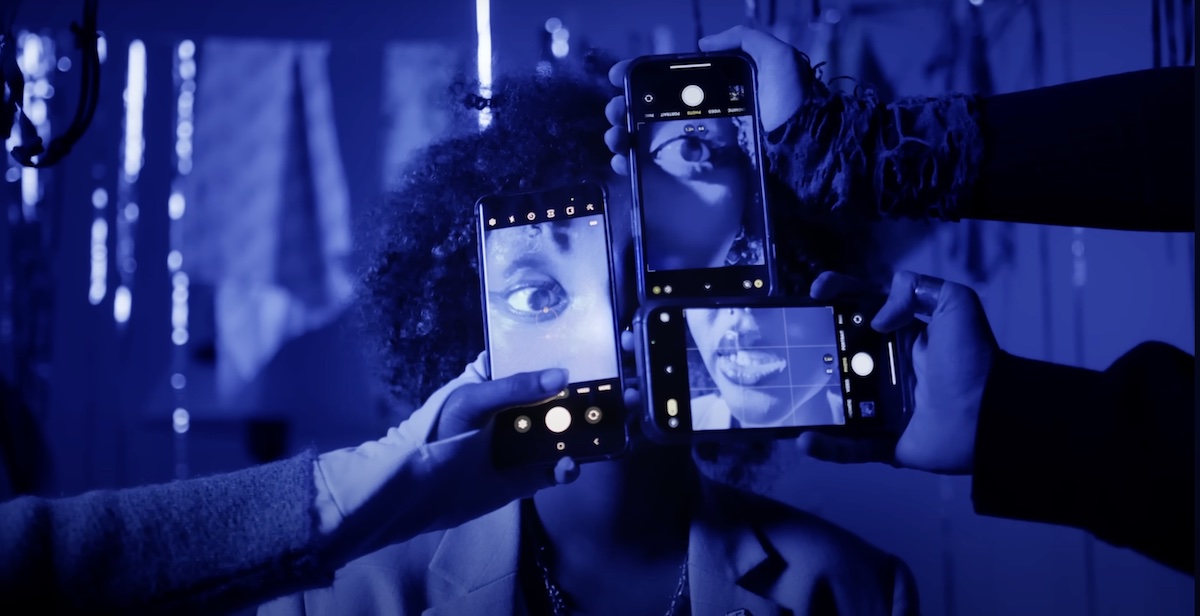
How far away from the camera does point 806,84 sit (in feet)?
2.28

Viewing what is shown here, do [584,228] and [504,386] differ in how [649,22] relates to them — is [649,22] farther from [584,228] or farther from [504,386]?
[504,386]

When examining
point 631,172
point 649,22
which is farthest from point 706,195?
point 649,22

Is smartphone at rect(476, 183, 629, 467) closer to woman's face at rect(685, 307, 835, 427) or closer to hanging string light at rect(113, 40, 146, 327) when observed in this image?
woman's face at rect(685, 307, 835, 427)

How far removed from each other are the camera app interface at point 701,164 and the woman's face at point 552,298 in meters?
0.06

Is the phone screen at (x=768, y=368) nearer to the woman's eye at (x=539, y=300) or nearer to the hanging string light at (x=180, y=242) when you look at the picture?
the woman's eye at (x=539, y=300)

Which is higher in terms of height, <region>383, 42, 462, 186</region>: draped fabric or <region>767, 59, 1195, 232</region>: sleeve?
<region>383, 42, 462, 186</region>: draped fabric

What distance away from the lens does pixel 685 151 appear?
0.70m

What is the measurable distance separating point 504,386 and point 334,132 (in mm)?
290

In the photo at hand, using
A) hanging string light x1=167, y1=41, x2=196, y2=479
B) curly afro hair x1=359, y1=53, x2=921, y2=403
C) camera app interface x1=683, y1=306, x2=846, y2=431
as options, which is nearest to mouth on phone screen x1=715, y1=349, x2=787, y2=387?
camera app interface x1=683, y1=306, x2=846, y2=431

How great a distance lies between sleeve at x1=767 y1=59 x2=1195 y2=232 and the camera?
66 cm

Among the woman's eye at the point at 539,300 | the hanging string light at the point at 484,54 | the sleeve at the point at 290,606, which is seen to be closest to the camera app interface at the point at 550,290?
the woman's eye at the point at 539,300

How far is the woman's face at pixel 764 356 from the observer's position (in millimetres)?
649

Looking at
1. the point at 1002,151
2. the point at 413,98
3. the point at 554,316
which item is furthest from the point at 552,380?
the point at 1002,151

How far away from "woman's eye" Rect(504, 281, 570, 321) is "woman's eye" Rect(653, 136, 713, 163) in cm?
15
